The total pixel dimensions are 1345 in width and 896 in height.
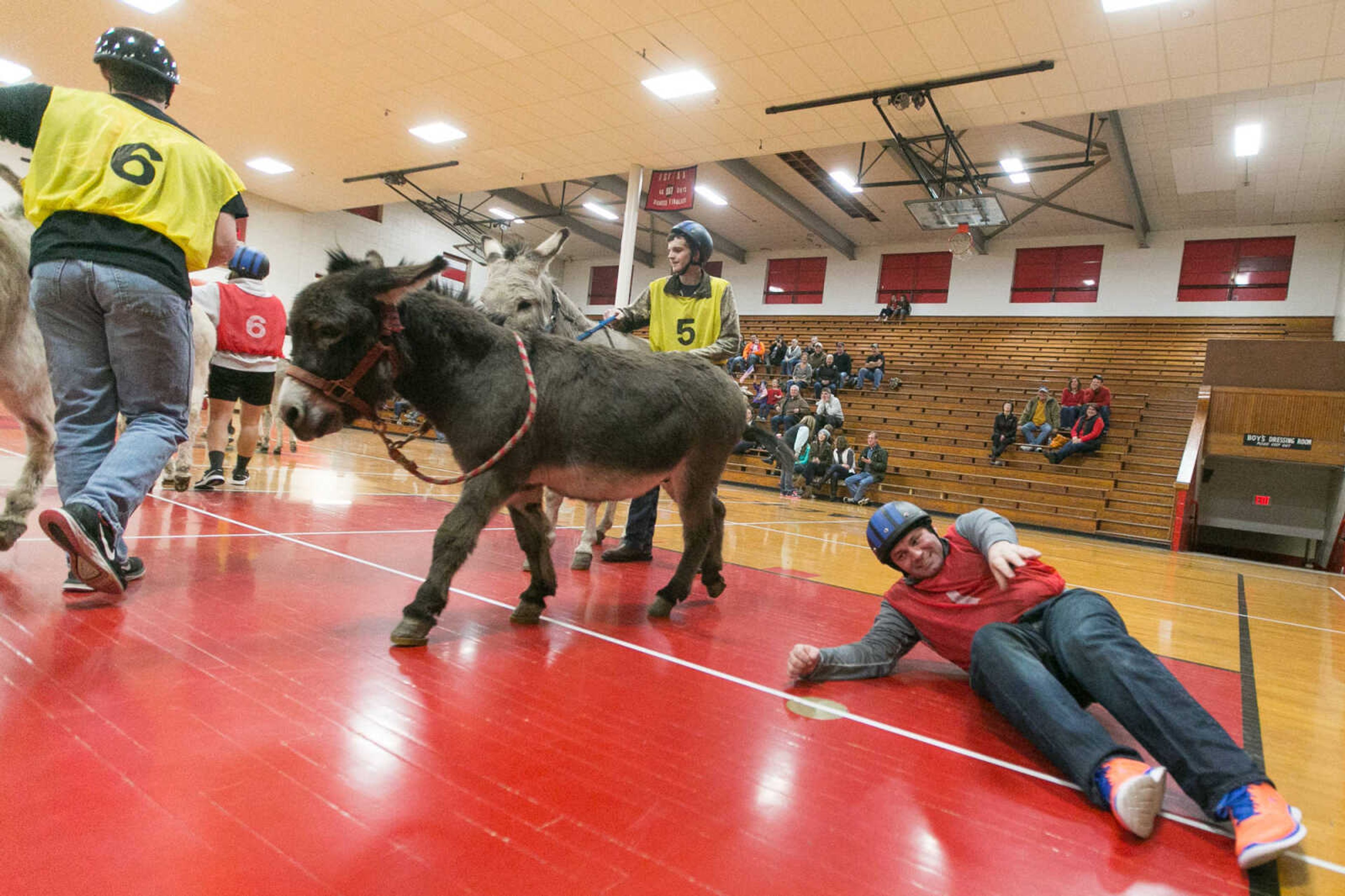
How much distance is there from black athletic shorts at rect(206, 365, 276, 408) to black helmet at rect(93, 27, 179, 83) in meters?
3.27

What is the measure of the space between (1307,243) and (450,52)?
2215 centimetres

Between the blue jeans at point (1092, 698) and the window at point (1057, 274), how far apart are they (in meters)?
23.1

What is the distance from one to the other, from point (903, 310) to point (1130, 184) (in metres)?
7.73

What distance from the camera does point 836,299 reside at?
25.8 metres

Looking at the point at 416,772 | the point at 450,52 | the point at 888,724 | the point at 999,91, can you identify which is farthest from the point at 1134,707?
the point at 450,52

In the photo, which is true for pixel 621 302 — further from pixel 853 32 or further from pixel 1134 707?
pixel 1134 707

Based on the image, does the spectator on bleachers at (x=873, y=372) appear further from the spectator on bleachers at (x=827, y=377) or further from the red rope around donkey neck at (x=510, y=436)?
the red rope around donkey neck at (x=510, y=436)

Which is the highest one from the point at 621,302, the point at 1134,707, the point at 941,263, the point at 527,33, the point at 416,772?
the point at 941,263

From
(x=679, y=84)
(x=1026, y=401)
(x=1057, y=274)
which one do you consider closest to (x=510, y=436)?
(x=679, y=84)

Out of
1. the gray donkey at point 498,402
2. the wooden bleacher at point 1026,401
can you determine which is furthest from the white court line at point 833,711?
the wooden bleacher at point 1026,401

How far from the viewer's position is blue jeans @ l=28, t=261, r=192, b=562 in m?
2.35

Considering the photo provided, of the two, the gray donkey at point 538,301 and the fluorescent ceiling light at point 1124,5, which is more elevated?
the fluorescent ceiling light at point 1124,5

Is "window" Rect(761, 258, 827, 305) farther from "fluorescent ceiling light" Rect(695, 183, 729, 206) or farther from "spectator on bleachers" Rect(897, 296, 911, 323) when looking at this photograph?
"fluorescent ceiling light" Rect(695, 183, 729, 206)

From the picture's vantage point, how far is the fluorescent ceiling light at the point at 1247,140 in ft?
44.8
